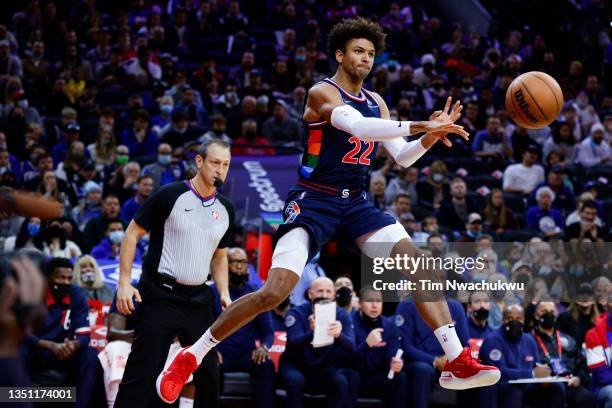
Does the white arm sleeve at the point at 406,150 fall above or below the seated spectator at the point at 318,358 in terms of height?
above

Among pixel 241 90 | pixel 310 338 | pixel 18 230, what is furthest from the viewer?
pixel 241 90

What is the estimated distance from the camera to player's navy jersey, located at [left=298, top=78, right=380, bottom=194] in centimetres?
631

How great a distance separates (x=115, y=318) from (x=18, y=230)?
9.99 ft

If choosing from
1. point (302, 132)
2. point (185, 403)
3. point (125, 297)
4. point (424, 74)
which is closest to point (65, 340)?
point (185, 403)

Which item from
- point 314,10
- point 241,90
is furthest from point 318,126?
point 314,10

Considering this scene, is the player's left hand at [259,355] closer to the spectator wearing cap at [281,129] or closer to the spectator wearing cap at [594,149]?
the spectator wearing cap at [281,129]

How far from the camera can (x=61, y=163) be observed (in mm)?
12906

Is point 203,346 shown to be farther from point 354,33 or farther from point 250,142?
point 250,142

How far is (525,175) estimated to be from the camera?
47.2 ft

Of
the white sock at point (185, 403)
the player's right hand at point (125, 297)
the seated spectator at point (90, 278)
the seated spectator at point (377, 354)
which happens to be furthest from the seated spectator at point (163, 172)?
the player's right hand at point (125, 297)

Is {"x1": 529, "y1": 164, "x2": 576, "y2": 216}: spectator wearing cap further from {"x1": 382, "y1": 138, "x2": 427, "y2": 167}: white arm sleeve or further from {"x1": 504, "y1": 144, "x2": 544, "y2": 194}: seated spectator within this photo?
{"x1": 382, "y1": 138, "x2": 427, "y2": 167}: white arm sleeve

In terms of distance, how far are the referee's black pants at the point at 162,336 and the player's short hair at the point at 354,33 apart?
7.02 feet

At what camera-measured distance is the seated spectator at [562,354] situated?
10.0m

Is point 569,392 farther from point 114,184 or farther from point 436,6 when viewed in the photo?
point 436,6
